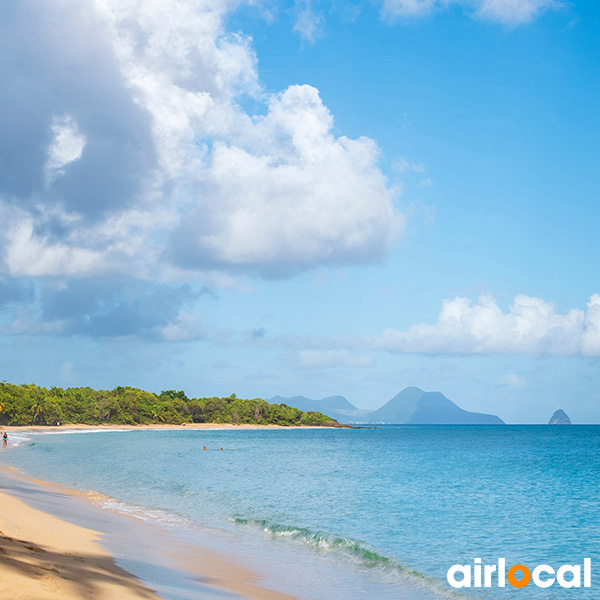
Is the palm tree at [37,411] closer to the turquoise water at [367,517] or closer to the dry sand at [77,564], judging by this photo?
the turquoise water at [367,517]

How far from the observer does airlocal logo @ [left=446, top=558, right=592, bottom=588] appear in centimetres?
1688

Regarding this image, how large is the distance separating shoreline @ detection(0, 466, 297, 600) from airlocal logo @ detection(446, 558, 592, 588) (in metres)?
6.12

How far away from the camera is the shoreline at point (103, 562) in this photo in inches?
432

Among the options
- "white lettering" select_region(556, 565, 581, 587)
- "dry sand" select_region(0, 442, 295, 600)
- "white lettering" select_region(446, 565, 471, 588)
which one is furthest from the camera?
"white lettering" select_region(556, 565, 581, 587)

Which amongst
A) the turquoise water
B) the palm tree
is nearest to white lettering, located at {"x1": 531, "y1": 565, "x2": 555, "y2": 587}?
the turquoise water

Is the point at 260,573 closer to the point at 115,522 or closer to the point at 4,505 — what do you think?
the point at 115,522

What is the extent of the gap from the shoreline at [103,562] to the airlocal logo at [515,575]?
6.12 metres

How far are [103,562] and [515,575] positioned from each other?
1257 cm

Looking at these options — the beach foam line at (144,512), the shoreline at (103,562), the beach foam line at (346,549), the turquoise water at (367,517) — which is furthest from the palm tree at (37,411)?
the beach foam line at (346,549)

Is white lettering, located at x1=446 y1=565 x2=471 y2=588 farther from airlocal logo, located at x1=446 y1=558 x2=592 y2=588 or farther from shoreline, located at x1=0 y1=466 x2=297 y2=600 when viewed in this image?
shoreline, located at x1=0 y1=466 x2=297 y2=600

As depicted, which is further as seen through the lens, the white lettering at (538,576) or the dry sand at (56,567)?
the white lettering at (538,576)

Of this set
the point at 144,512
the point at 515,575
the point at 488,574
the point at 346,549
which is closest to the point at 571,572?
the point at 515,575

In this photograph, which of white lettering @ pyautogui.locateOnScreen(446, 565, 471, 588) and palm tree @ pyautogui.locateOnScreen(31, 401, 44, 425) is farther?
palm tree @ pyautogui.locateOnScreen(31, 401, 44, 425)

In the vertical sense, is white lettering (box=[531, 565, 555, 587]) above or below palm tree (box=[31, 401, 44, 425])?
above
